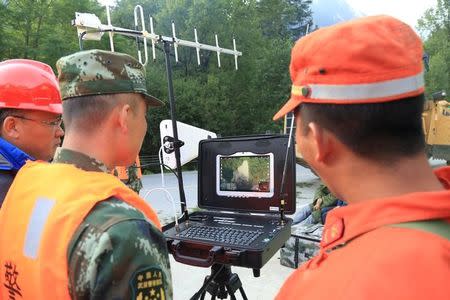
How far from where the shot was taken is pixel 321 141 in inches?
33.7

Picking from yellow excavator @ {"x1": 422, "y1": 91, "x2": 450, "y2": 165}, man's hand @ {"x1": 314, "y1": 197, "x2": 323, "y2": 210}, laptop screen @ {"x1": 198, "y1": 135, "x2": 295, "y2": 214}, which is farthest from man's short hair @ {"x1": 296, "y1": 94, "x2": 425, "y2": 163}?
yellow excavator @ {"x1": 422, "y1": 91, "x2": 450, "y2": 165}

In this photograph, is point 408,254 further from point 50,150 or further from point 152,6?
point 152,6

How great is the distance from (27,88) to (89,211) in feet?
3.42

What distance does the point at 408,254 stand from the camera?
2.15ft

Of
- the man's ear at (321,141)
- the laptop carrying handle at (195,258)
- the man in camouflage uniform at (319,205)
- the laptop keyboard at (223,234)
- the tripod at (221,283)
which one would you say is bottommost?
the man in camouflage uniform at (319,205)

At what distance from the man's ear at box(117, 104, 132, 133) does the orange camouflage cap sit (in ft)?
2.10

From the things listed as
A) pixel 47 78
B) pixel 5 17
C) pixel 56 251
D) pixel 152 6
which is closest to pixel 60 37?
pixel 5 17

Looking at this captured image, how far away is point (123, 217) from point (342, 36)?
68 cm

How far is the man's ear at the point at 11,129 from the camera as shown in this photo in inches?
72.0

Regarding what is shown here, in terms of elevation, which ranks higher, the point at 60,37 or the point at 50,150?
the point at 60,37

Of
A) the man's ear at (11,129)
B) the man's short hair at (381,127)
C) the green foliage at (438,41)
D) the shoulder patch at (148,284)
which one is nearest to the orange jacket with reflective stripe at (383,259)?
the man's short hair at (381,127)

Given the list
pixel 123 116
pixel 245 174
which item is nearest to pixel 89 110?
pixel 123 116

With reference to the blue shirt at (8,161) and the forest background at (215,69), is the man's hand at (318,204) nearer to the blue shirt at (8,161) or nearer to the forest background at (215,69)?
the blue shirt at (8,161)

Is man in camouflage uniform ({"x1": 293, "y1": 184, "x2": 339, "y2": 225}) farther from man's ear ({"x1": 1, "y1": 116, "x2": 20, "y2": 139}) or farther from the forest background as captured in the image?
the forest background
